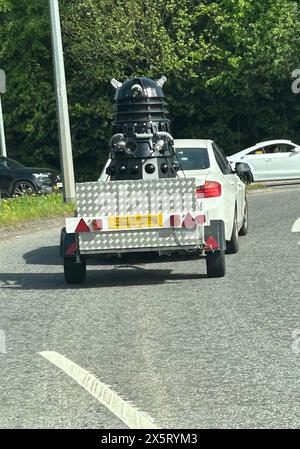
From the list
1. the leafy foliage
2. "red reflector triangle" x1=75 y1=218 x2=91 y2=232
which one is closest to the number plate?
"red reflector triangle" x1=75 y1=218 x2=91 y2=232

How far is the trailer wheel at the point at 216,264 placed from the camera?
12852 mm

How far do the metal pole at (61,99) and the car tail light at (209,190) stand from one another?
11711mm

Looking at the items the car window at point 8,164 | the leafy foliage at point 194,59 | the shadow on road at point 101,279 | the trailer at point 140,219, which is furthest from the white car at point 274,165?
the trailer at point 140,219

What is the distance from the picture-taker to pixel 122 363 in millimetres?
8547

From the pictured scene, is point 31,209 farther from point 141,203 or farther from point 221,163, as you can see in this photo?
point 141,203

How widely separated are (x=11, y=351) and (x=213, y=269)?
4.19 meters

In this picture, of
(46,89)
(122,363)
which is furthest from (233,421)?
(46,89)

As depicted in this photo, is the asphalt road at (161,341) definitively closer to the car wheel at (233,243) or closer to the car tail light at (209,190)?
the car wheel at (233,243)

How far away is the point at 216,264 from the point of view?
509 inches

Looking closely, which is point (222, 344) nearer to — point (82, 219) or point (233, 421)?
point (233, 421)

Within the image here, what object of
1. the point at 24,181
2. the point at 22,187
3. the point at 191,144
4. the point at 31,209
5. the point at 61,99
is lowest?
the point at 22,187

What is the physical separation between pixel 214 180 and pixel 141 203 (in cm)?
217

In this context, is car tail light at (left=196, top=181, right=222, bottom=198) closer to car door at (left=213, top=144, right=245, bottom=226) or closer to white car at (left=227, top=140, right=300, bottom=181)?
car door at (left=213, top=144, right=245, bottom=226)

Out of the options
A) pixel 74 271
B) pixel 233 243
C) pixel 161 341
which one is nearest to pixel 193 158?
pixel 233 243
